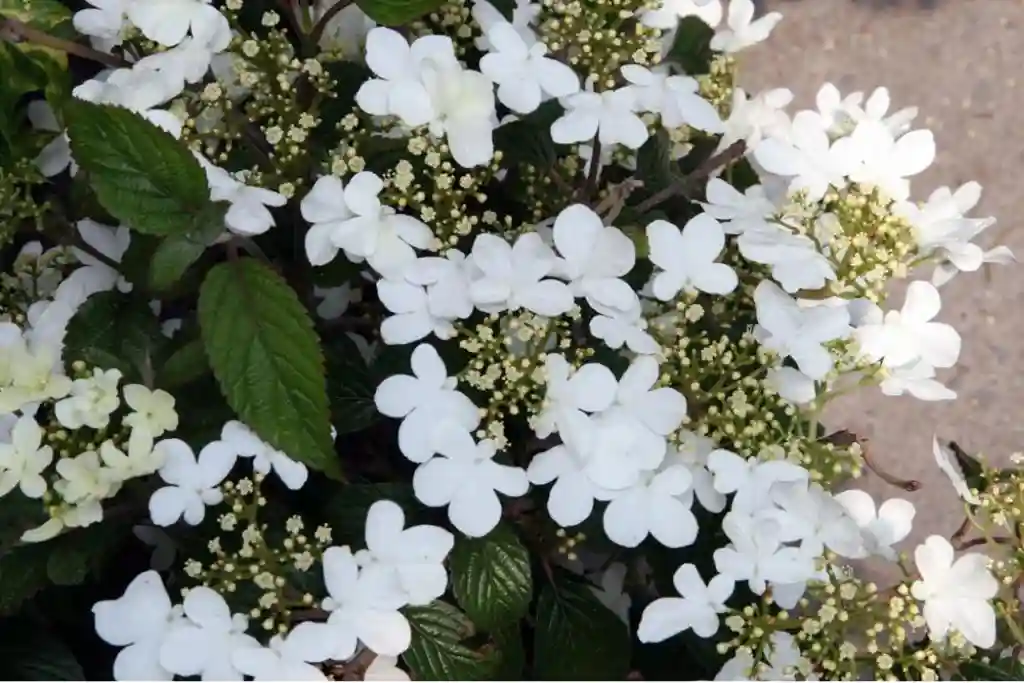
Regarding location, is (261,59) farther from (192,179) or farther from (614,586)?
(614,586)

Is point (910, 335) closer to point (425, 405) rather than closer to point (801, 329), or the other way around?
point (801, 329)

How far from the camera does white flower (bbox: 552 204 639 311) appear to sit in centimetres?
48

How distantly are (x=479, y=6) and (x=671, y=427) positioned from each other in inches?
10.3

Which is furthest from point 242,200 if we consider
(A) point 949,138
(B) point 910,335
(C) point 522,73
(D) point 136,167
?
(A) point 949,138

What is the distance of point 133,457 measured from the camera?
0.46 m

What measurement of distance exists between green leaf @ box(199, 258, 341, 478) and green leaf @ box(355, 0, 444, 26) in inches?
5.8

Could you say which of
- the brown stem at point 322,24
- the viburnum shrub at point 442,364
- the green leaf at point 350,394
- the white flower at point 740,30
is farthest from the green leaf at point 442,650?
the white flower at point 740,30

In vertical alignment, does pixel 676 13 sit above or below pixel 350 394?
above

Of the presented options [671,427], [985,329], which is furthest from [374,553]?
[985,329]

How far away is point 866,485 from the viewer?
833 millimetres

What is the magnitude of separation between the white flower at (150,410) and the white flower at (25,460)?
4 cm

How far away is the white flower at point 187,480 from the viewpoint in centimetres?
48

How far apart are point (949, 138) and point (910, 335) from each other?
466mm

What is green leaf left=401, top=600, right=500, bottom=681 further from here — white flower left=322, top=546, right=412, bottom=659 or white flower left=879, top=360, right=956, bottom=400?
white flower left=879, top=360, right=956, bottom=400
